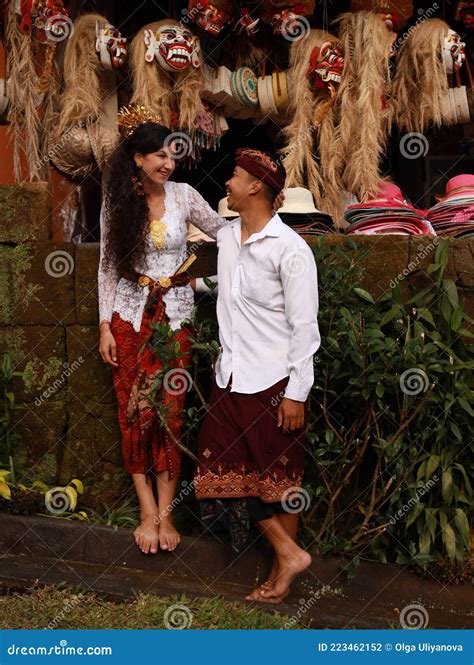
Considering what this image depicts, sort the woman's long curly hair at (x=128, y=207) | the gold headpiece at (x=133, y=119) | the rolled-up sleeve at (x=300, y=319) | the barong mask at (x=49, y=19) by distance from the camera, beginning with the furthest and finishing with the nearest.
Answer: the barong mask at (x=49, y=19) < the gold headpiece at (x=133, y=119) < the woman's long curly hair at (x=128, y=207) < the rolled-up sleeve at (x=300, y=319)

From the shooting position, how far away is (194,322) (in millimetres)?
4828

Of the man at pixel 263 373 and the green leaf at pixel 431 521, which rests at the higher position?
the man at pixel 263 373

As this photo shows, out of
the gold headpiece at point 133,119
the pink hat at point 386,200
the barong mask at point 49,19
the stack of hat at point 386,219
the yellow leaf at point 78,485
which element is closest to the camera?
the gold headpiece at point 133,119

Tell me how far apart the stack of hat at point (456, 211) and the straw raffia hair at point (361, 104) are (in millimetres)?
376

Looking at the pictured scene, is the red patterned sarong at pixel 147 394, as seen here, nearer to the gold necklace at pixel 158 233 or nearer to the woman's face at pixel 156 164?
the gold necklace at pixel 158 233

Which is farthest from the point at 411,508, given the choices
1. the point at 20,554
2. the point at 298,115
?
the point at 298,115

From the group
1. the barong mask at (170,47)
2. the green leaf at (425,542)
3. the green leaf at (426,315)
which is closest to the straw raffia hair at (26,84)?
the barong mask at (170,47)

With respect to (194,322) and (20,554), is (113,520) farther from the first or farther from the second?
(194,322)
